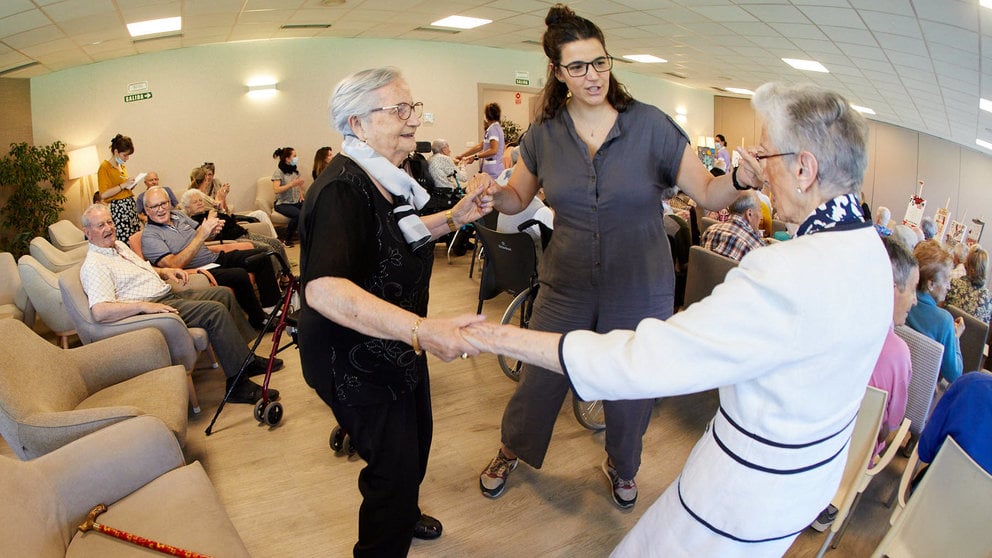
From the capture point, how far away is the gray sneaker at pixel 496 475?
2355 mm

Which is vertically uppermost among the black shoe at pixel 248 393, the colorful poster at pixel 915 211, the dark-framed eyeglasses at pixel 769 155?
the dark-framed eyeglasses at pixel 769 155

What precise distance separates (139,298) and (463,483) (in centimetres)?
225

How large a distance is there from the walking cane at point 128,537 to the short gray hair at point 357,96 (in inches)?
46.8

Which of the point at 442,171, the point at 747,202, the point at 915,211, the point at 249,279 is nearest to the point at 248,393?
the point at 249,279

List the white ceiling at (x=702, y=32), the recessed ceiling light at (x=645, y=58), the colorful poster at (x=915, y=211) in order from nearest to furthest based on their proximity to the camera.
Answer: the white ceiling at (x=702, y=32), the colorful poster at (x=915, y=211), the recessed ceiling light at (x=645, y=58)

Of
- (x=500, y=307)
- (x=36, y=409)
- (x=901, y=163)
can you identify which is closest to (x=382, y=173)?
(x=36, y=409)

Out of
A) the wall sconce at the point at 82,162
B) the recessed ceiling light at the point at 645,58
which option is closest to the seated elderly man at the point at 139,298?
the wall sconce at the point at 82,162

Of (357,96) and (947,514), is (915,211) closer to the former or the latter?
(947,514)

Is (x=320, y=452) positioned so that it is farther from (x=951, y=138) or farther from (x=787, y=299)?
(x=951, y=138)

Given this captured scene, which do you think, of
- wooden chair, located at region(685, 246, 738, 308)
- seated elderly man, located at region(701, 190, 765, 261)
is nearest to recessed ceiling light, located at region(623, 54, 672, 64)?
seated elderly man, located at region(701, 190, 765, 261)

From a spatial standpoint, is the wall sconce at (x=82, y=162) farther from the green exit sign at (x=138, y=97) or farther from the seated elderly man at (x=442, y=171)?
the seated elderly man at (x=442, y=171)

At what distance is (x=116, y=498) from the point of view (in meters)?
1.69

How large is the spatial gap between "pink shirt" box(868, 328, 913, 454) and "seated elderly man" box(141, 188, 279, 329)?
13.1 ft

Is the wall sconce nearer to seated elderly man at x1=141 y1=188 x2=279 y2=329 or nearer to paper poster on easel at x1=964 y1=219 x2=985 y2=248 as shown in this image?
seated elderly man at x1=141 y1=188 x2=279 y2=329
